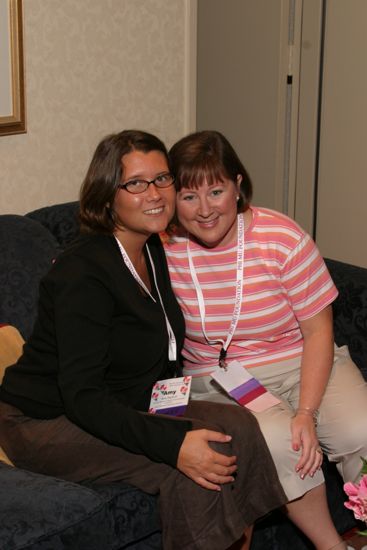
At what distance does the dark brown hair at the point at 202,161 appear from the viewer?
2.21m

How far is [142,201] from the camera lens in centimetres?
210

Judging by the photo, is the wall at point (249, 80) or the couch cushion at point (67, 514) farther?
the wall at point (249, 80)

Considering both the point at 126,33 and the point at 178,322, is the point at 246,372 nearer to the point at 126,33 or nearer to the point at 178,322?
the point at 178,322

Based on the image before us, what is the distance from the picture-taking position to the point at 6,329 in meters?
2.41

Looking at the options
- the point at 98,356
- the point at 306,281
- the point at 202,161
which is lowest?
the point at 98,356

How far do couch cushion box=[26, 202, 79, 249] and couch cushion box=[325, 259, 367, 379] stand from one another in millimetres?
846

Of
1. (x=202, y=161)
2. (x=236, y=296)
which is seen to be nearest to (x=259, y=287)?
(x=236, y=296)

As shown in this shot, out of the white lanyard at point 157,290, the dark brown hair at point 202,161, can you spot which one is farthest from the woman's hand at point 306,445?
the dark brown hair at point 202,161

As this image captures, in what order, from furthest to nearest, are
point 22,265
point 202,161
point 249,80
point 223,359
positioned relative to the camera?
point 249,80
point 22,265
point 223,359
point 202,161

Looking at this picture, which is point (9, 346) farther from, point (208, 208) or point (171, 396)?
point (208, 208)

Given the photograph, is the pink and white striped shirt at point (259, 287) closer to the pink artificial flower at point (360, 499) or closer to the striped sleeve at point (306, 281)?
the striped sleeve at point (306, 281)

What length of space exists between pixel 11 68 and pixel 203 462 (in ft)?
5.00

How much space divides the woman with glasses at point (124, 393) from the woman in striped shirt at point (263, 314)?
0.11m

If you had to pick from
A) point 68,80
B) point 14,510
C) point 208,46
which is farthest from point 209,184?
point 208,46
